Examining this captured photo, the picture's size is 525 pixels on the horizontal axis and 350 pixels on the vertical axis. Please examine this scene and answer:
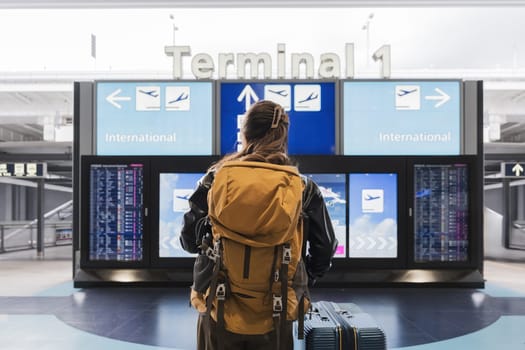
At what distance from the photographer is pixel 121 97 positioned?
691 centimetres

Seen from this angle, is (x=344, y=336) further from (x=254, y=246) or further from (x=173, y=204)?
(x=173, y=204)

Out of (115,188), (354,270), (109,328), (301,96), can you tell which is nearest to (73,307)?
(109,328)

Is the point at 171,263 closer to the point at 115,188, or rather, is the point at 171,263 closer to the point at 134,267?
the point at 134,267

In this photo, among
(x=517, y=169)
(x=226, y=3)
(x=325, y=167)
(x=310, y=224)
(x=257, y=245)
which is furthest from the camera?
(x=517, y=169)

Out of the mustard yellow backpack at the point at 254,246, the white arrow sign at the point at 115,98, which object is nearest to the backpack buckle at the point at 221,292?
the mustard yellow backpack at the point at 254,246

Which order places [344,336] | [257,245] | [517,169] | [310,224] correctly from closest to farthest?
[257,245], [310,224], [344,336], [517,169]

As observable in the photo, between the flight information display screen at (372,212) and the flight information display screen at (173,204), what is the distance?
2.53 m

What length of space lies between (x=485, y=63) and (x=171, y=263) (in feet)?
28.1

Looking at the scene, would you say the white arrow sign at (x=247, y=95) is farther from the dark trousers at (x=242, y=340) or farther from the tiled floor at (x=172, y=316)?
the dark trousers at (x=242, y=340)

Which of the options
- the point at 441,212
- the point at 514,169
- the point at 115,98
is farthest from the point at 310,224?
the point at 514,169

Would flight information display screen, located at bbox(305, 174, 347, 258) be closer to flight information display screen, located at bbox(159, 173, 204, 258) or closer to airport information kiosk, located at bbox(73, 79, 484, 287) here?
airport information kiosk, located at bbox(73, 79, 484, 287)

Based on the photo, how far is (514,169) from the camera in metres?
11.7

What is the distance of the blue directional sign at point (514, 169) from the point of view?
38.2 feet

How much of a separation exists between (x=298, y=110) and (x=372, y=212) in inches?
79.4
